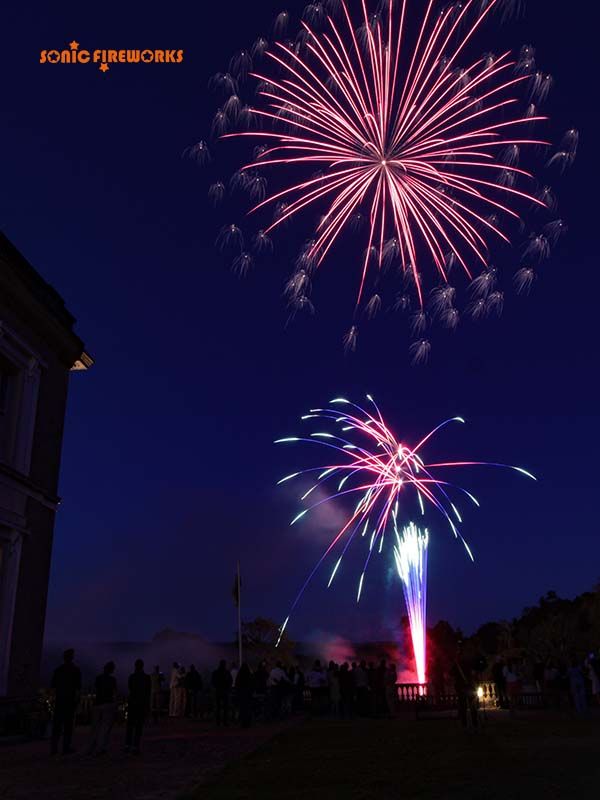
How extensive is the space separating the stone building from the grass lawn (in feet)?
20.6

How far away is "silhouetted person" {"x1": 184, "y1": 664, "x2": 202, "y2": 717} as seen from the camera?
2541 cm

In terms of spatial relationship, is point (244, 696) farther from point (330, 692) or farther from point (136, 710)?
point (136, 710)

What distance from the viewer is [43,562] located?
18.7 meters

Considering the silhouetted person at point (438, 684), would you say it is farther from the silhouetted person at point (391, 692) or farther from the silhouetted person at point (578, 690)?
the silhouetted person at point (578, 690)

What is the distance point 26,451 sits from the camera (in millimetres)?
18234

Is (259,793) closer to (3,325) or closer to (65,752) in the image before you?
(65,752)

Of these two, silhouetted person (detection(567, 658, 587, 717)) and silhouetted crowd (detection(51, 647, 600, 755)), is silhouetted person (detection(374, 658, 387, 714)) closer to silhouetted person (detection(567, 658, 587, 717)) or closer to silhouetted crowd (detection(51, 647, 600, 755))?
silhouetted crowd (detection(51, 647, 600, 755))

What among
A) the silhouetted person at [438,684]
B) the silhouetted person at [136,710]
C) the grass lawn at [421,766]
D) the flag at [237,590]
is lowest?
the grass lawn at [421,766]

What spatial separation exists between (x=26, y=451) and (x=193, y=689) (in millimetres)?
11767

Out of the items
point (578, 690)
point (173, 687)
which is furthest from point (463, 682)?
point (173, 687)

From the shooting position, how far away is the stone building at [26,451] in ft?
55.6

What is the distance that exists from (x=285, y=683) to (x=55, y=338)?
1233 cm

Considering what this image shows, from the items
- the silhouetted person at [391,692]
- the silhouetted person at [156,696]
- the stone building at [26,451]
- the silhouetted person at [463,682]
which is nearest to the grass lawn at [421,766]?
the silhouetted person at [463,682]

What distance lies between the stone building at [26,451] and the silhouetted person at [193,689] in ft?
26.4
